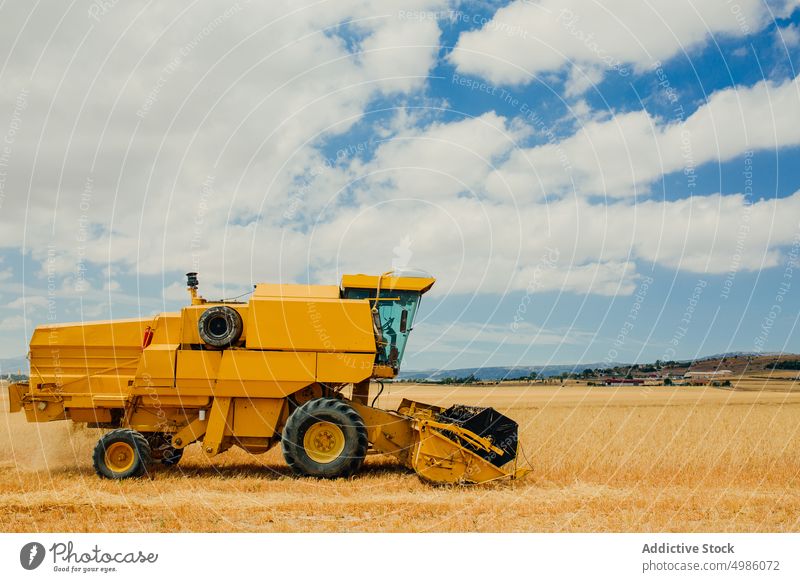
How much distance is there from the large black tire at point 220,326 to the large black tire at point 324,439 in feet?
6.10

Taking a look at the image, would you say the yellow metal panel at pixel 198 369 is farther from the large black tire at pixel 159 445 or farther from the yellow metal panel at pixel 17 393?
the yellow metal panel at pixel 17 393

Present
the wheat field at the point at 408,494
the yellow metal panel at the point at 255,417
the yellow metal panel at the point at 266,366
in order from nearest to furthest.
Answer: the wheat field at the point at 408,494, the yellow metal panel at the point at 266,366, the yellow metal panel at the point at 255,417

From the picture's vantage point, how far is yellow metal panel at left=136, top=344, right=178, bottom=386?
43.7 feet

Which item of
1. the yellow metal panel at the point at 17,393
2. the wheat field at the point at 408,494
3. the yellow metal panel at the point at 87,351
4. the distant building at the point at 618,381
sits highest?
the yellow metal panel at the point at 87,351

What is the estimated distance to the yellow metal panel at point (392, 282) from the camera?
538 inches

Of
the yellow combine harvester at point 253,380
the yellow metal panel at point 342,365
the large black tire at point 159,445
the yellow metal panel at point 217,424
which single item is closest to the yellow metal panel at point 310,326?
the yellow combine harvester at point 253,380

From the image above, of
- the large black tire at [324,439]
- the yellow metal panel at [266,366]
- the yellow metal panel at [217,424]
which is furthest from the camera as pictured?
the yellow metal panel at [217,424]

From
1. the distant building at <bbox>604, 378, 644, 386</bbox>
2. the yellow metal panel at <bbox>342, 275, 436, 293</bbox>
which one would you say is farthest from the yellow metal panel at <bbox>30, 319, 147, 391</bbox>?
the distant building at <bbox>604, 378, 644, 386</bbox>

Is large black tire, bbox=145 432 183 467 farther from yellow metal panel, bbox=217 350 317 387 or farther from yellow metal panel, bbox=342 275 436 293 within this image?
yellow metal panel, bbox=342 275 436 293

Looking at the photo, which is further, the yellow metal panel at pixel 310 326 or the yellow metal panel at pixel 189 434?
the yellow metal panel at pixel 189 434

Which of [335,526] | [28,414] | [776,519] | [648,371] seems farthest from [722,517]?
[648,371]

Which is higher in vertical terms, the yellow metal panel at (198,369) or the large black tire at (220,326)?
the large black tire at (220,326)
